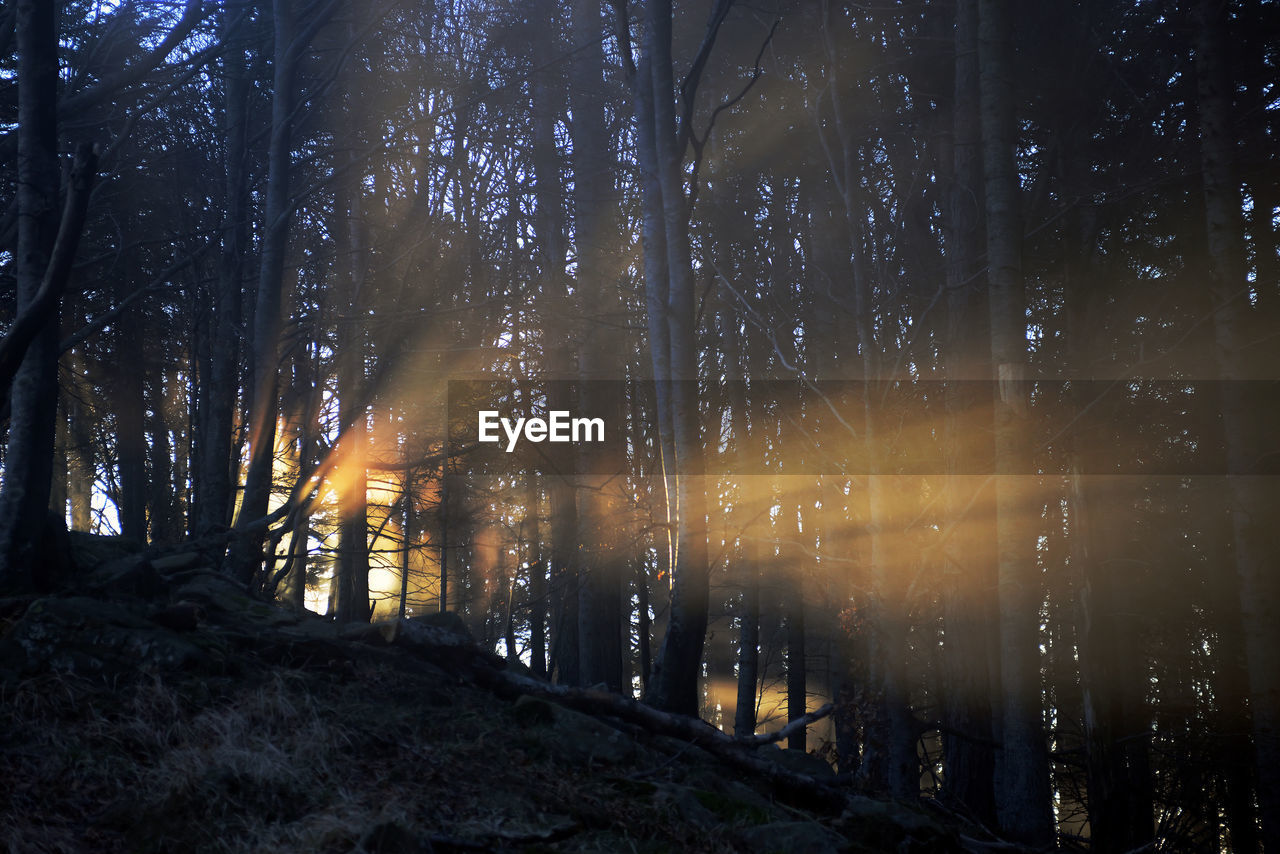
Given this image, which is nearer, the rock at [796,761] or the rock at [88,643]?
the rock at [88,643]

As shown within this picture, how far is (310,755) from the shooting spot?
189 inches

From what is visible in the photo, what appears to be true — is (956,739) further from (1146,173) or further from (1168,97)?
(1168,97)

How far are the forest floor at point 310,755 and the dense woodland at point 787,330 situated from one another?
101 inches

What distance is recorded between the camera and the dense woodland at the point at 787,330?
1007 cm

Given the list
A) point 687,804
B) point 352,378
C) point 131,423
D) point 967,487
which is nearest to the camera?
point 687,804

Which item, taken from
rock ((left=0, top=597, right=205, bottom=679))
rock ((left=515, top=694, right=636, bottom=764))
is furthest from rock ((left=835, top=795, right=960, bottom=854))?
rock ((left=0, top=597, right=205, bottom=679))

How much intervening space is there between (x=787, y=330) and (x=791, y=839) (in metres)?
13.3

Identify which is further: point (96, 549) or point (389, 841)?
point (96, 549)

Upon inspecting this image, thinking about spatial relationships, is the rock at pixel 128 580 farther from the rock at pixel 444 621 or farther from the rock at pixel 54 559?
the rock at pixel 444 621

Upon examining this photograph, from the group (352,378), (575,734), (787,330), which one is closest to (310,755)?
(575,734)

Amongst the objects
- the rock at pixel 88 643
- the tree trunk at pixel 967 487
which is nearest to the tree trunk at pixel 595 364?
the tree trunk at pixel 967 487

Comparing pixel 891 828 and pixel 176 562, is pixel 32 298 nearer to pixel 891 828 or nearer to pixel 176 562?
pixel 176 562

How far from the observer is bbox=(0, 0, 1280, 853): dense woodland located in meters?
10.1

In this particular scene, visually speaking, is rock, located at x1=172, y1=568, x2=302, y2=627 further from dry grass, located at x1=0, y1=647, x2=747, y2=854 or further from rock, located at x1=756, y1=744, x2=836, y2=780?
rock, located at x1=756, y1=744, x2=836, y2=780
